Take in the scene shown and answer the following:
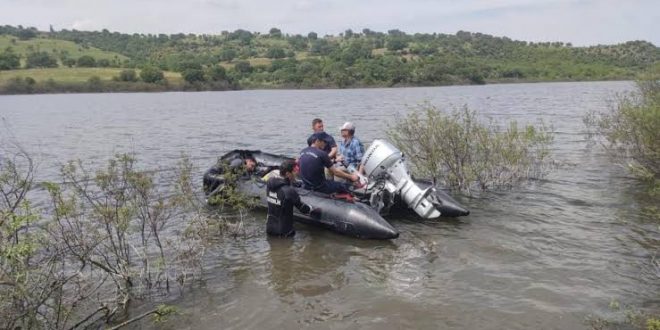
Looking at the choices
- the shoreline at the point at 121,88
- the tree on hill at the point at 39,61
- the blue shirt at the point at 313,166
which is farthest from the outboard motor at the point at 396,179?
the tree on hill at the point at 39,61

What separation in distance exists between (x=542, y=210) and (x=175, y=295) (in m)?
7.56

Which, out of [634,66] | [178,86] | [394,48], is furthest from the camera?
[394,48]

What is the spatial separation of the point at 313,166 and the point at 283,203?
1.26 metres

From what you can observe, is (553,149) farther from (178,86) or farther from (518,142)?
(178,86)

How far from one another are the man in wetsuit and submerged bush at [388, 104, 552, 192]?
13.5 feet

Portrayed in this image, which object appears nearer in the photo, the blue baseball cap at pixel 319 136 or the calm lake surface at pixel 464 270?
the calm lake surface at pixel 464 270

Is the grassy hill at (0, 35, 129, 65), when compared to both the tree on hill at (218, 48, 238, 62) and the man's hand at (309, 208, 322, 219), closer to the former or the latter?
the tree on hill at (218, 48, 238, 62)

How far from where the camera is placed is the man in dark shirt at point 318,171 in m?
9.92

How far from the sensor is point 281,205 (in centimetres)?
916

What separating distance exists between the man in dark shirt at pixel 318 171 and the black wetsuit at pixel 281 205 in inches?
28.6

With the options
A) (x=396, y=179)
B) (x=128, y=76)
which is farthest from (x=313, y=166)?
(x=128, y=76)

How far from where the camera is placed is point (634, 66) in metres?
108

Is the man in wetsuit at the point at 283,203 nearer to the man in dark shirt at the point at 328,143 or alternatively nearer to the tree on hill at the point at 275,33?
the man in dark shirt at the point at 328,143

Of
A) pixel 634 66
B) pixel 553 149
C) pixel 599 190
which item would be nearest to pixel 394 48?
pixel 634 66
